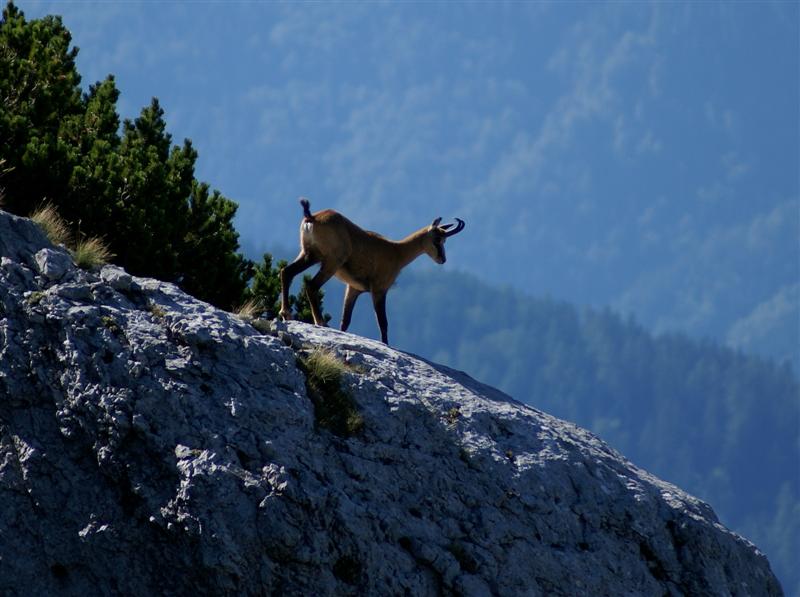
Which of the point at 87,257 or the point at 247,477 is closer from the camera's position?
the point at 247,477

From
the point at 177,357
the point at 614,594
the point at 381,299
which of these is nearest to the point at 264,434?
the point at 177,357

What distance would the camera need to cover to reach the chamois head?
20781 millimetres

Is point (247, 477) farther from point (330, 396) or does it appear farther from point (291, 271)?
point (291, 271)

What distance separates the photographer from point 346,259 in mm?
18641

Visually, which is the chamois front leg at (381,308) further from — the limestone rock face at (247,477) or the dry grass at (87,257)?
the dry grass at (87,257)

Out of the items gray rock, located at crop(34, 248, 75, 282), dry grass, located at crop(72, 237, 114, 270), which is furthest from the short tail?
gray rock, located at crop(34, 248, 75, 282)

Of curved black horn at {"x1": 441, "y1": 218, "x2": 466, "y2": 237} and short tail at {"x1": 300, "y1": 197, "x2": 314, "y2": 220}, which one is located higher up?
curved black horn at {"x1": 441, "y1": 218, "x2": 466, "y2": 237}

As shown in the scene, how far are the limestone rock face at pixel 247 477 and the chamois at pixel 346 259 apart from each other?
3721 mm

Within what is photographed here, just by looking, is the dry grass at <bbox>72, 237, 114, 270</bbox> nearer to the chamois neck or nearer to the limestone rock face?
the limestone rock face

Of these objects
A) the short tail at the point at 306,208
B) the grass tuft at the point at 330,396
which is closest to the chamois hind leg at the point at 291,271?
the short tail at the point at 306,208

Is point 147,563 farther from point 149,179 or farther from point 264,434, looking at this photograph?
point 149,179

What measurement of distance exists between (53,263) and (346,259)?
578cm

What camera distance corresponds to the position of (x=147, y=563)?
12.1 m

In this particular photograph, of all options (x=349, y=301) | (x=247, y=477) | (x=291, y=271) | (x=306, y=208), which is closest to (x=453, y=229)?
(x=349, y=301)
